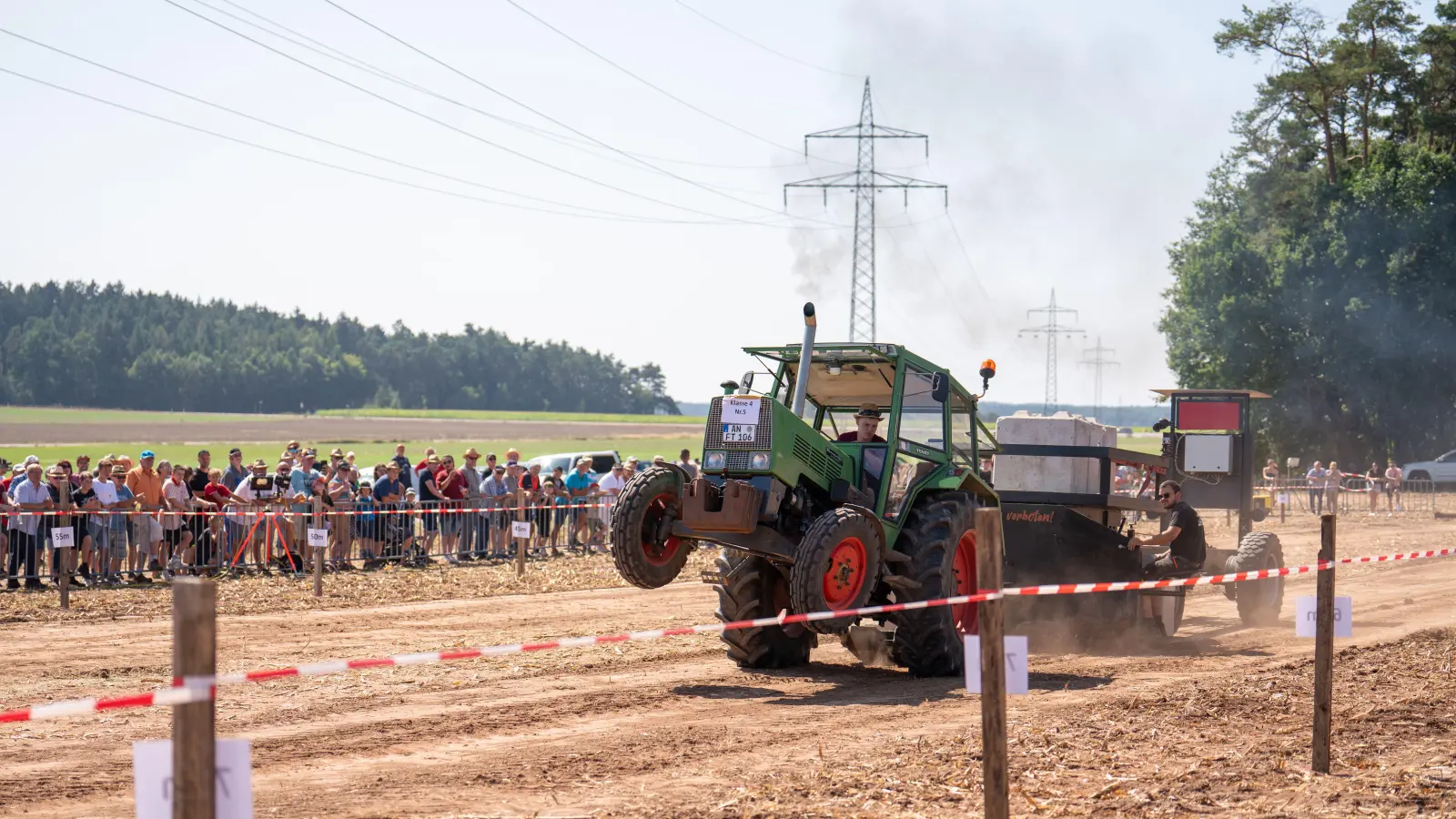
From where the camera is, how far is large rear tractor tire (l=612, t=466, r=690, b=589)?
34.2 feet

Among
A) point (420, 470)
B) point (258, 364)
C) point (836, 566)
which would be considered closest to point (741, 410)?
point (836, 566)

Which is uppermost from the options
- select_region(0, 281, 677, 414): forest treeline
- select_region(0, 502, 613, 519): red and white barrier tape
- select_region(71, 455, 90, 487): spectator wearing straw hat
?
select_region(0, 281, 677, 414): forest treeline

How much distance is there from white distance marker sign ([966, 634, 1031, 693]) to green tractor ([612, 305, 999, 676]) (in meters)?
3.10

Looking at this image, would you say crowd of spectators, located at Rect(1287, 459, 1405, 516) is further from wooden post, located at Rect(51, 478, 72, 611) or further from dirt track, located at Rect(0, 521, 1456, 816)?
wooden post, located at Rect(51, 478, 72, 611)

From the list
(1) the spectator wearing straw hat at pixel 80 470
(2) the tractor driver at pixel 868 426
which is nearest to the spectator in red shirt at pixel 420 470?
(1) the spectator wearing straw hat at pixel 80 470

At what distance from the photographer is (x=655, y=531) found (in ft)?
35.1

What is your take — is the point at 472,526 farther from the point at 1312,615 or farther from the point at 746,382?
the point at 1312,615

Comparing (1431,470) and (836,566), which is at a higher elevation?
(1431,470)

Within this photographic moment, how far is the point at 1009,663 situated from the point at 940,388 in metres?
4.84

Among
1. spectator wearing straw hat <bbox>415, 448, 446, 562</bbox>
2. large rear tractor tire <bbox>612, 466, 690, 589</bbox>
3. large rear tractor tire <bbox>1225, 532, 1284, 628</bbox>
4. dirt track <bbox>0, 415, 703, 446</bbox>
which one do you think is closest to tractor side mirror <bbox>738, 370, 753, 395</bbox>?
large rear tractor tire <bbox>612, 466, 690, 589</bbox>

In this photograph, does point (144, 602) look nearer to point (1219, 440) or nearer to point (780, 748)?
point (780, 748)

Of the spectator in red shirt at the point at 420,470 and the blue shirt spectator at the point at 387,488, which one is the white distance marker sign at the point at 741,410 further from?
the spectator in red shirt at the point at 420,470

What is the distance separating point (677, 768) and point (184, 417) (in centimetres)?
10063

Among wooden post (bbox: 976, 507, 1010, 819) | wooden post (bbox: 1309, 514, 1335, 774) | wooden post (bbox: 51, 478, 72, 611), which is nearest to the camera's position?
wooden post (bbox: 976, 507, 1010, 819)
